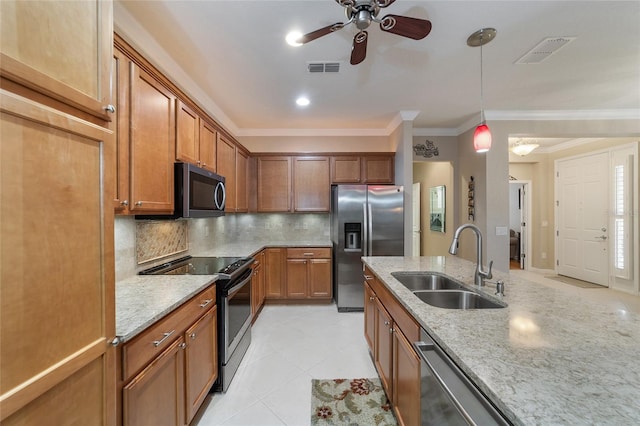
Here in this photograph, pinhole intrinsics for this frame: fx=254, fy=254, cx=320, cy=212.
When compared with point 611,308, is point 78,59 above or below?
above

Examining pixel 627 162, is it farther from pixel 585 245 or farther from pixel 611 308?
pixel 611 308

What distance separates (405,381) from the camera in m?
1.38

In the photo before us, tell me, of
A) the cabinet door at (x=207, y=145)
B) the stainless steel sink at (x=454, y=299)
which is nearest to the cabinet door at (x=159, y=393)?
the stainless steel sink at (x=454, y=299)

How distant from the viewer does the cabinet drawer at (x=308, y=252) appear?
371cm

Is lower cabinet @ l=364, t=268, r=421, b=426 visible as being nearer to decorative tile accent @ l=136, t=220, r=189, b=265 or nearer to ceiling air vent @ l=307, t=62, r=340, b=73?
decorative tile accent @ l=136, t=220, r=189, b=265

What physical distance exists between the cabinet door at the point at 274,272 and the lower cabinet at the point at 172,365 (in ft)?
5.92

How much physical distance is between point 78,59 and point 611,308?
240cm

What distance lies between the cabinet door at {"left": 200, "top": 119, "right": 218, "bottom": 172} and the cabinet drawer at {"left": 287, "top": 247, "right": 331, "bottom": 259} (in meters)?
1.62

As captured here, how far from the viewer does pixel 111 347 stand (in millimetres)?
918

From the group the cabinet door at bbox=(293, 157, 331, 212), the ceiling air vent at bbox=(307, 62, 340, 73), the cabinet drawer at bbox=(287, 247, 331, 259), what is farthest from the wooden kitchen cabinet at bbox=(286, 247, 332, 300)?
the ceiling air vent at bbox=(307, 62, 340, 73)

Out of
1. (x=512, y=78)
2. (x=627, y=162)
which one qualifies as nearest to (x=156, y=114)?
(x=512, y=78)

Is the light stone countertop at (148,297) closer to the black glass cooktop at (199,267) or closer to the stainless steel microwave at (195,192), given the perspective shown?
the black glass cooktop at (199,267)

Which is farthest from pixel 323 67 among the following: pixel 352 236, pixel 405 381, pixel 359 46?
pixel 405 381

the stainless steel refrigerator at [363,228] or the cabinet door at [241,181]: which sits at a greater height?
the cabinet door at [241,181]
